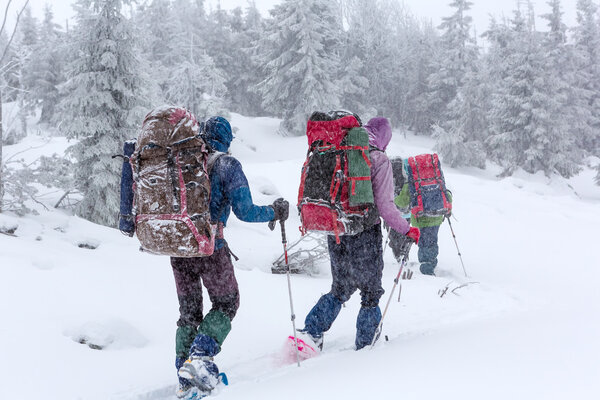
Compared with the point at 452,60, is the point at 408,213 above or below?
below

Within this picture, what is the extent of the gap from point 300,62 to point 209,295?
26960 mm

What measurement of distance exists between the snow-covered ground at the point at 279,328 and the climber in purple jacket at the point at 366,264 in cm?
28

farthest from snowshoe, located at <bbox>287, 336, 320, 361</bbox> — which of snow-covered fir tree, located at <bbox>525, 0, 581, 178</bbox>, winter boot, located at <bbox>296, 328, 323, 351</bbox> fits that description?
snow-covered fir tree, located at <bbox>525, 0, 581, 178</bbox>

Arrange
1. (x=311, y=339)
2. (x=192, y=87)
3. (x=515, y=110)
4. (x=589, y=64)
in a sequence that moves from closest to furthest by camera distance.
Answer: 1. (x=311, y=339)
2. (x=192, y=87)
3. (x=515, y=110)
4. (x=589, y=64)

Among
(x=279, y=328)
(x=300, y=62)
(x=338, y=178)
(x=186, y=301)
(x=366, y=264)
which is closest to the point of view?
(x=186, y=301)

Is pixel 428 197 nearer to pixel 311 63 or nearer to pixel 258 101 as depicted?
pixel 311 63

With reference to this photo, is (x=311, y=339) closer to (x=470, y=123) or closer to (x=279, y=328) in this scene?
(x=279, y=328)

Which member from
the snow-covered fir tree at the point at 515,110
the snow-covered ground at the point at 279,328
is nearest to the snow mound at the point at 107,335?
the snow-covered ground at the point at 279,328

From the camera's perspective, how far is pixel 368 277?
3.95 meters

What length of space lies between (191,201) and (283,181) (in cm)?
1156

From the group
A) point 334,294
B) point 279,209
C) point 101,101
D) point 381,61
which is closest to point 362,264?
point 334,294

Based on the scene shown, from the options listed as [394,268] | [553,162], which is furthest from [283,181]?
[553,162]

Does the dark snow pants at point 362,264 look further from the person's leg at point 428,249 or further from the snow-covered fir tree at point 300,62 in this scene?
the snow-covered fir tree at point 300,62

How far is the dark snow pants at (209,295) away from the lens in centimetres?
346
